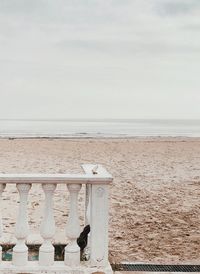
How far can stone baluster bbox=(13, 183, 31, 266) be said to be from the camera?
404 cm

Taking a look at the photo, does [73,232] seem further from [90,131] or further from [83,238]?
[90,131]

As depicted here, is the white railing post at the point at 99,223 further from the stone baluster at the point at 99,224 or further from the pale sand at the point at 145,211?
the pale sand at the point at 145,211

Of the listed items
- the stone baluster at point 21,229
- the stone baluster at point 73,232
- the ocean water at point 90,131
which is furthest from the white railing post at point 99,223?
the ocean water at point 90,131

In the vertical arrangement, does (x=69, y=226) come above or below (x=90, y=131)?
above

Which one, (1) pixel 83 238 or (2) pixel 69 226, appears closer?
(2) pixel 69 226

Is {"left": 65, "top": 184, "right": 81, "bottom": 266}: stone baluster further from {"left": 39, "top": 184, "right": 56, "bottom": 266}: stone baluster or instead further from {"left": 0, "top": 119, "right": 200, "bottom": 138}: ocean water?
{"left": 0, "top": 119, "right": 200, "bottom": 138}: ocean water

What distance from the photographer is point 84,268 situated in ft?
13.3

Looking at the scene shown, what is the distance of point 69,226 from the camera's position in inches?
163

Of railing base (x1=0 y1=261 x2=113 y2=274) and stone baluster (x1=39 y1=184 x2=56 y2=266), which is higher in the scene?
stone baluster (x1=39 y1=184 x2=56 y2=266)

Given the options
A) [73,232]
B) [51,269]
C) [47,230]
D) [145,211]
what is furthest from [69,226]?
[145,211]

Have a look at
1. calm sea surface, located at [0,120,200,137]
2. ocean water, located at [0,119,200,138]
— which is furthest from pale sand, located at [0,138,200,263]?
calm sea surface, located at [0,120,200,137]

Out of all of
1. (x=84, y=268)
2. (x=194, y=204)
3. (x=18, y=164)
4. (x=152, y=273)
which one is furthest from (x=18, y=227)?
(x=18, y=164)

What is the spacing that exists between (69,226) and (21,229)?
1.25ft

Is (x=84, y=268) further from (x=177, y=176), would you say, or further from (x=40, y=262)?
(x=177, y=176)
